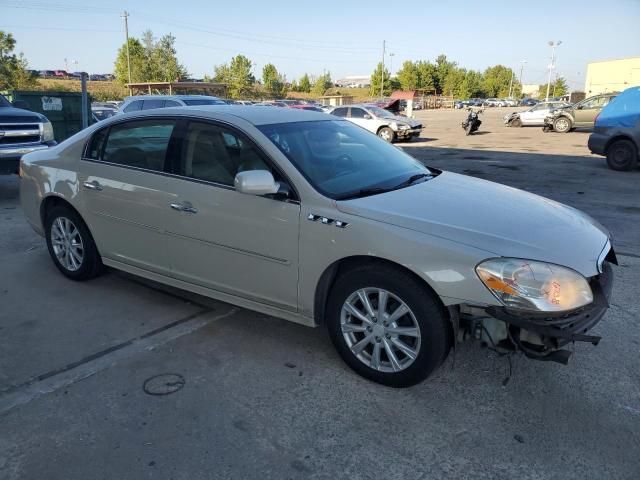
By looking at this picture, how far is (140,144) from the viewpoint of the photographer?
4141 mm

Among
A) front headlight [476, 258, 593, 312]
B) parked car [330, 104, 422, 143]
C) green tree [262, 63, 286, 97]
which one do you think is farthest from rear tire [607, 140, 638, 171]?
green tree [262, 63, 286, 97]

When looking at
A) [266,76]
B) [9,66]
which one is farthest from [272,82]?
[9,66]

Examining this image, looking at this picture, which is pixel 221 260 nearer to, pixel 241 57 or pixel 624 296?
pixel 624 296

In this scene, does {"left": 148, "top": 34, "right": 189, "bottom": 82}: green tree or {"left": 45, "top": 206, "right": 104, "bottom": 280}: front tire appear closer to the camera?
{"left": 45, "top": 206, "right": 104, "bottom": 280}: front tire

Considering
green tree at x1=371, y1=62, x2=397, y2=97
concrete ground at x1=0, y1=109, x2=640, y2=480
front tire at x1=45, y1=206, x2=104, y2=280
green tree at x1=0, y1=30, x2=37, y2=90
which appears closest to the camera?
concrete ground at x1=0, y1=109, x2=640, y2=480

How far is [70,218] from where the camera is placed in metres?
4.64

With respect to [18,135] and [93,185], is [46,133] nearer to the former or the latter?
[18,135]

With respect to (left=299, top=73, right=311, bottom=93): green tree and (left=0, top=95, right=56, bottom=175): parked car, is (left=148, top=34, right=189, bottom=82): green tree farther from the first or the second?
(left=0, top=95, right=56, bottom=175): parked car

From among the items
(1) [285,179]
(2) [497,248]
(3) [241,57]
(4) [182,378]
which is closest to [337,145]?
(1) [285,179]

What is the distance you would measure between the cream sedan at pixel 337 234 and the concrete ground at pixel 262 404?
317mm

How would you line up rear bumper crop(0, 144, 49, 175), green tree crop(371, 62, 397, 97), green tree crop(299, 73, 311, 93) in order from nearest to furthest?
1. rear bumper crop(0, 144, 49, 175)
2. green tree crop(371, 62, 397, 97)
3. green tree crop(299, 73, 311, 93)

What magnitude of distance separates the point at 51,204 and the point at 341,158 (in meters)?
2.89

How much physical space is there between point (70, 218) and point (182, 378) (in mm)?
Result: 2233

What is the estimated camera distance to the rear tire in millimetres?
12016
